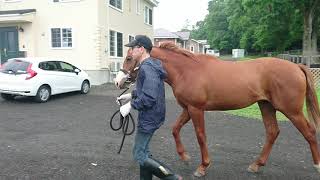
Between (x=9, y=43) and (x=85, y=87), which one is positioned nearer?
(x=85, y=87)

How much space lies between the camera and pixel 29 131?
892 centimetres

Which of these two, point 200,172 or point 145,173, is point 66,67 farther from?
point 145,173

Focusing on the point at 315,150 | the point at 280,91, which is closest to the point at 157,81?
the point at 280,91

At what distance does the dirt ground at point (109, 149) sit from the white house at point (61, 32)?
9.72 m

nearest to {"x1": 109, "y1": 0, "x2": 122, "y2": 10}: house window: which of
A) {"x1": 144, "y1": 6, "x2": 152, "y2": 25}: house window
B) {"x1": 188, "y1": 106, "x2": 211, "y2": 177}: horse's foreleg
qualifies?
{"x1": 144, "y1": 6, "x2": 152, "y2": 25}: house window

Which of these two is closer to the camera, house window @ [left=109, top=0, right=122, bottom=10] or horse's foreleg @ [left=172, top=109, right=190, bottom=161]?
horse's foreleg @ [left=172, top=109, right=190, bottom=161]

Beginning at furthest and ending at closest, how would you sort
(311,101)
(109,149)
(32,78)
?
(32,78), (109,149), (311,101)

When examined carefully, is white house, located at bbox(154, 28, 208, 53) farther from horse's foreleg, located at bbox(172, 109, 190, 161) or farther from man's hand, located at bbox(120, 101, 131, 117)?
man's hand, located at bbox(120, 101, 131, 117)

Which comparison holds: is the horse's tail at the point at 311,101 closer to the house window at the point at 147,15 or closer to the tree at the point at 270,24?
the house window at the point at 147,15

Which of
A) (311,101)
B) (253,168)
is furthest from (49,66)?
(311,101)

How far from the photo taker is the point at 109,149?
705 cm

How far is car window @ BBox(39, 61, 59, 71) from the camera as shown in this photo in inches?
563

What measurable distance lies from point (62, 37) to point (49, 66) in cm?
700

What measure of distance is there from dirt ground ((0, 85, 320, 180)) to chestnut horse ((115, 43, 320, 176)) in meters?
0.45
